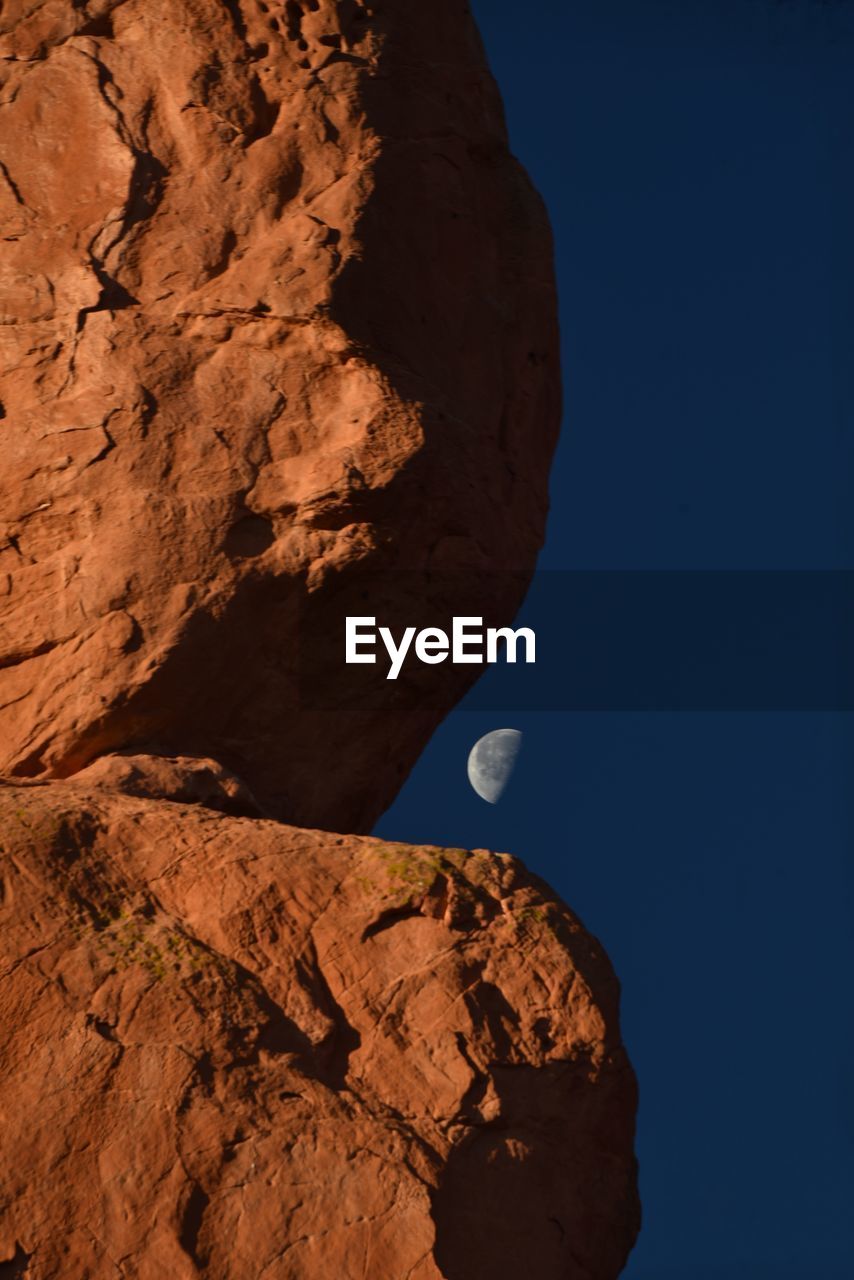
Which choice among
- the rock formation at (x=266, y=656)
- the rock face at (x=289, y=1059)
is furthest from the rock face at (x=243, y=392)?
the rock face at (x=289, y=1059)

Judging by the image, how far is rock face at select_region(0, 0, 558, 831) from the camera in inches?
398

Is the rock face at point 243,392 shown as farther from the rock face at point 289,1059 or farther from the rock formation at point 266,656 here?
the rock face at point 289,1059

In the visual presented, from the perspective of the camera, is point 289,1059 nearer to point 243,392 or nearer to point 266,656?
point 266,656

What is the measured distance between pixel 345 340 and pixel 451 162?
189 centimetres

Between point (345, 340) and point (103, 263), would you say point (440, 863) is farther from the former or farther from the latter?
point (103, 263)

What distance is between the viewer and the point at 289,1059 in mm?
8617

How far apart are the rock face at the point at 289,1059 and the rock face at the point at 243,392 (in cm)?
114

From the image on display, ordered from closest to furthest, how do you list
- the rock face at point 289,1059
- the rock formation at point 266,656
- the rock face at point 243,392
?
the rock face at point 289,1059 → the rock formation at point 266,656 → the rock face at point 243,392

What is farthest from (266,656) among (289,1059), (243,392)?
(289,1059)

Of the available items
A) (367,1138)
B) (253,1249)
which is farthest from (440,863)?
(253,1249)

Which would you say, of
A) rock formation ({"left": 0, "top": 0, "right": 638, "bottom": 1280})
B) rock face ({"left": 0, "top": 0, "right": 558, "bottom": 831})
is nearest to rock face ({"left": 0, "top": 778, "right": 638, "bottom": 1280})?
rock formation ({"left": 0, "top": 0, "right": 638, "bottom": 1280})

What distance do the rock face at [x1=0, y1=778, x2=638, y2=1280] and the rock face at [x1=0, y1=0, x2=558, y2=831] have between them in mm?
1137

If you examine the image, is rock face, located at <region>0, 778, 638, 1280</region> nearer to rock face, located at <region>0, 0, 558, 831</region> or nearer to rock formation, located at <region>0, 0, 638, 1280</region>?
rock formation, located at <region>0, 0, 638, 1280</region>

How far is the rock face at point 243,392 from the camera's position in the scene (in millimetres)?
10109
